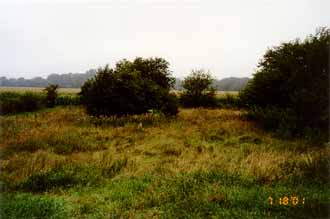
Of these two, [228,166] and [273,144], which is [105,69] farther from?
[228,166]

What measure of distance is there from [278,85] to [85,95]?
11970mm

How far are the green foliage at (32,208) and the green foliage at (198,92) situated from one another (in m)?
32.4

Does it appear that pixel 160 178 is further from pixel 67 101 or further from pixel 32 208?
pixel 67 101

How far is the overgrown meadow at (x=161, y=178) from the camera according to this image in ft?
22.9

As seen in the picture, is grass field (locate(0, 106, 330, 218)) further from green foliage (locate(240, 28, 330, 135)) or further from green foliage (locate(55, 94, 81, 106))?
green foliage (locate(55, 94, 81, 106))

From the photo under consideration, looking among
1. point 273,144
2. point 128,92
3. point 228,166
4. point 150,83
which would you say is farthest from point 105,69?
point 228,166

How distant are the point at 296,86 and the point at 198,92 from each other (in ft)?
71.3

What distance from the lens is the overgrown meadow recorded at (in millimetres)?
6984

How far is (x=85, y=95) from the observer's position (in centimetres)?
2322

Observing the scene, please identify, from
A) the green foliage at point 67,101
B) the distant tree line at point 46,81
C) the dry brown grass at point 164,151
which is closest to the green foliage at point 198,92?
the green foliage at point 67,101

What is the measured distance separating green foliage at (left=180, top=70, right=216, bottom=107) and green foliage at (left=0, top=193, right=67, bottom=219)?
3239 cm

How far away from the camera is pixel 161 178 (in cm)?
902

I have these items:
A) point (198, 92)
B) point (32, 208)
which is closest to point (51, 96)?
point (198, 92)
